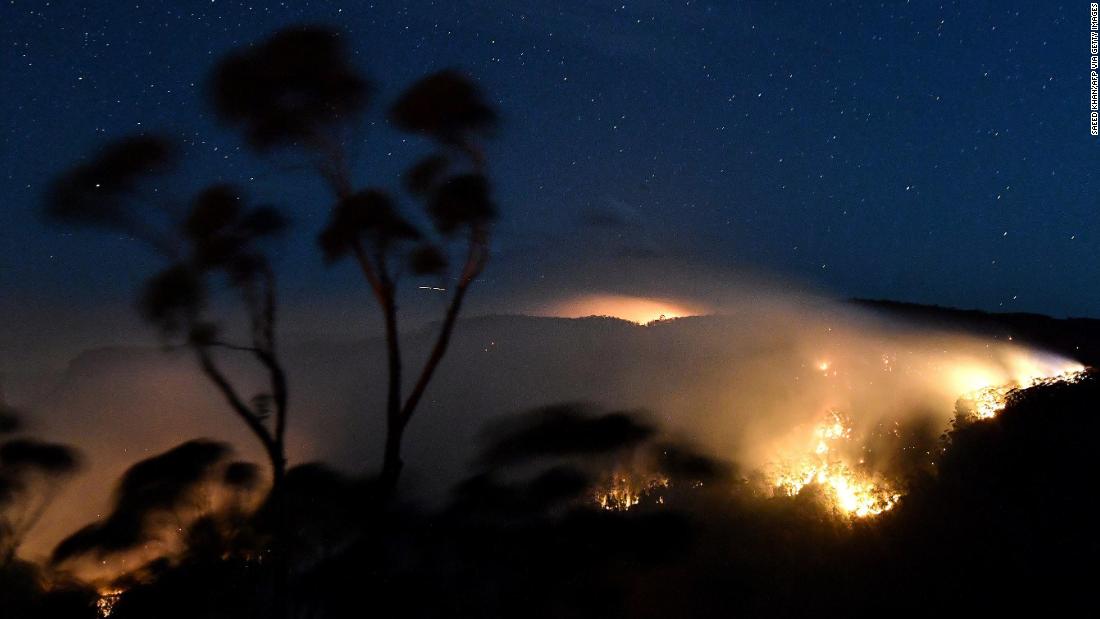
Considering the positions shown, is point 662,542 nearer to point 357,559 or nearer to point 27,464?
point 357,559

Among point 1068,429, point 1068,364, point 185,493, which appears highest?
point 1068,364

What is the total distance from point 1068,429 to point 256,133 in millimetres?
12555

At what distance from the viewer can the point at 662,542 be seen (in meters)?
9.61

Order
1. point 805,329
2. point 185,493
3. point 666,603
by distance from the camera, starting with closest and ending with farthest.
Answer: point 666,603, point 185,493, point 805,329

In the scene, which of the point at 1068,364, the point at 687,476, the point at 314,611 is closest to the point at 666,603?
the point at 687,476

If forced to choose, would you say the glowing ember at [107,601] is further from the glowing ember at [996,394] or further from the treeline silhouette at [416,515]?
the glowing ember at [996,394]

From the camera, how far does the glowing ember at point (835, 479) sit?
32.0ft

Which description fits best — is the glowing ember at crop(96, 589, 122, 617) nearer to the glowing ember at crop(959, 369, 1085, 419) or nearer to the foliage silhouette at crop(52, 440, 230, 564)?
the foliage silhouette at crop(52, 440, 230, 564)

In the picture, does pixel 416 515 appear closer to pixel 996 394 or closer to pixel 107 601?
pixel 107 601

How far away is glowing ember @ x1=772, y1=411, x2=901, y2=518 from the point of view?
977cm

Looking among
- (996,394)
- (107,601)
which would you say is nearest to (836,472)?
(996,394)

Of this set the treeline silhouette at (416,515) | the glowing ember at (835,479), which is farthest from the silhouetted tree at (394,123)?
the glowing ember at (835,479)

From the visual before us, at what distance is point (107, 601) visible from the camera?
9.49 metres

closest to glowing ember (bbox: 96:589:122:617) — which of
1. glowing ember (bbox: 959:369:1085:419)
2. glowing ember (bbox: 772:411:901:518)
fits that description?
glowing ember (bbox: 772:411:901:518)
